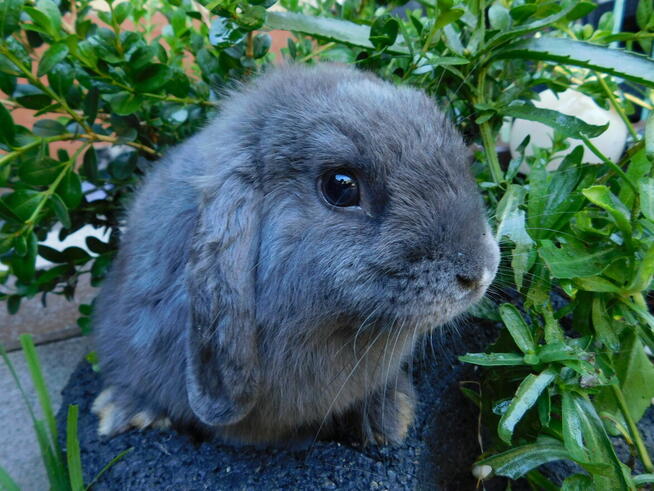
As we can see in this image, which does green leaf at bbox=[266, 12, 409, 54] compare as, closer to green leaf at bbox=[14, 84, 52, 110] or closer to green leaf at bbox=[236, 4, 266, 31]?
green leaf at bbox=[236, 4, 266, 31]

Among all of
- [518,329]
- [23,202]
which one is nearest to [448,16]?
[518,329]

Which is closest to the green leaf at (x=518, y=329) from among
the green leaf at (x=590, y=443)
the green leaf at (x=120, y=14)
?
the green leaf at (x=590, y=443)

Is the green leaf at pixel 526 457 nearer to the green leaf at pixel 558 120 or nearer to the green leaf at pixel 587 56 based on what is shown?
the green leaf at pixel 558 120

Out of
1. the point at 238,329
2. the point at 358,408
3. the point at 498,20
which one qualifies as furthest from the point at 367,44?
the point at 358,408

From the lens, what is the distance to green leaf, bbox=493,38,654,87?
1.47 m

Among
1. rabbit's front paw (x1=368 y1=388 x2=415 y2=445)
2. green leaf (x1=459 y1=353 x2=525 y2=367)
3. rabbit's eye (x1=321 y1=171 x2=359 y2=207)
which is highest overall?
rabbit's eye (x1=321 y1=171 x2=359 y2=207)

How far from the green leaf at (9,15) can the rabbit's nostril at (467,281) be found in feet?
4.83

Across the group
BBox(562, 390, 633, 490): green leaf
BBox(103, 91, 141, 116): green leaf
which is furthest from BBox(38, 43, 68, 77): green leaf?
BBox(562, 390, 633, 490): green leaf

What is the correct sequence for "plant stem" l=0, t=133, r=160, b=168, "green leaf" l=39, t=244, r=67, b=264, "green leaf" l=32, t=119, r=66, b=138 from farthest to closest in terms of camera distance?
"green leaf" l=39, t=244, r=67, b=264 < "green leaf" l=32, t=119, r=66, b=138 < "plant stem" l=0, t=133, r=160, b=168

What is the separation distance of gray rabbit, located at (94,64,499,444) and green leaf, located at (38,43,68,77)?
50 cm

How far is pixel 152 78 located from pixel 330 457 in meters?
1.38

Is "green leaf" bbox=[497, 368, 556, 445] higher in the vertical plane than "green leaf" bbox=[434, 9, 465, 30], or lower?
lower

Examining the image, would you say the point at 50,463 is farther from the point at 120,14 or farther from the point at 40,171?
the point at 120,14

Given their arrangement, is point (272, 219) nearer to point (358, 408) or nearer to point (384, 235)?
point (384, 235)
